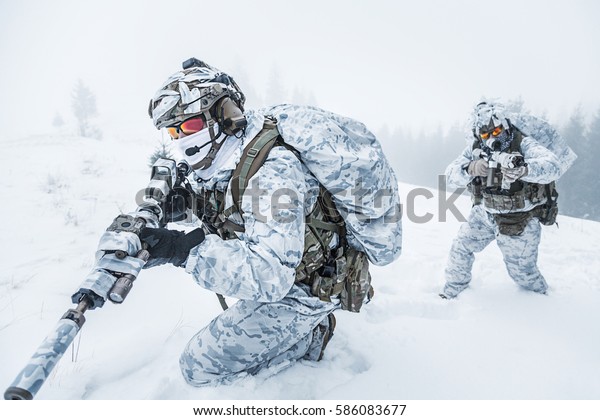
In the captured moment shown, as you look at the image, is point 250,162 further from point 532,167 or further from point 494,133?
point 494,133

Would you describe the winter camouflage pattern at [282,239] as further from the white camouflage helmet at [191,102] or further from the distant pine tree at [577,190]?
the distant pine tree at [577,190]

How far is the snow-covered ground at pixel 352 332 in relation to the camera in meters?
2.44

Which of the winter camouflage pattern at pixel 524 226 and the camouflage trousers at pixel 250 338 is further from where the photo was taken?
the winter camouflage pattern at pixel 524 226

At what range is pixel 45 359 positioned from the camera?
1.37m

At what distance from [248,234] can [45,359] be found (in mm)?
1147

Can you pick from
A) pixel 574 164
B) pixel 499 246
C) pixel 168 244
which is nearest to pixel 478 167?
pixel 499 246

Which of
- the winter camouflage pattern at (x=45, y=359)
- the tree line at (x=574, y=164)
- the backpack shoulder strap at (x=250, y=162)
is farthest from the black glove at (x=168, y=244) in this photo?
the tree line at (x=574, y=164)

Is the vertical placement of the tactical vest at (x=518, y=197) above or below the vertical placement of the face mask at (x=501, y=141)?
below

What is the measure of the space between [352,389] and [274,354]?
684mm

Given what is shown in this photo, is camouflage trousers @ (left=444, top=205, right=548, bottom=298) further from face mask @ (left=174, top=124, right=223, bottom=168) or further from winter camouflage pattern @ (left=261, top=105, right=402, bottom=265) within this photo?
face mask @ (left=174, top=124, right=223, bottom=168)

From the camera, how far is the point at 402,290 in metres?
4.42

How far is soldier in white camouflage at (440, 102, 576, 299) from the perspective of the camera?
3.95 meters

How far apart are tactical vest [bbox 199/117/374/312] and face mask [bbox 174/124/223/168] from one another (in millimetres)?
325

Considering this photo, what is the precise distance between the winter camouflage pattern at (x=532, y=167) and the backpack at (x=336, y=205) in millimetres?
2120
